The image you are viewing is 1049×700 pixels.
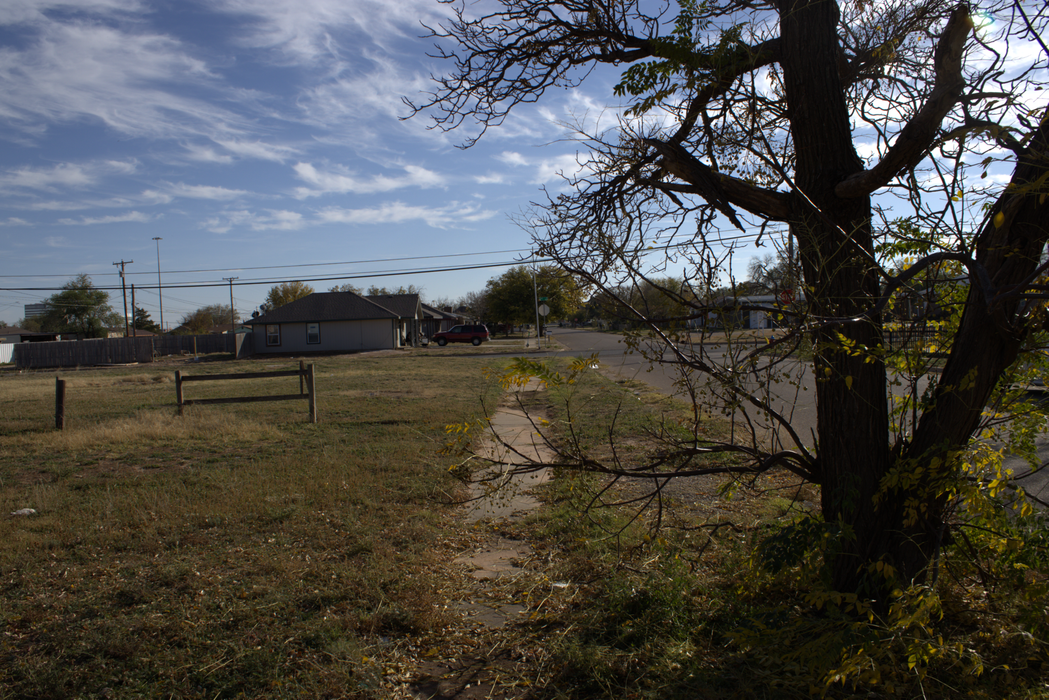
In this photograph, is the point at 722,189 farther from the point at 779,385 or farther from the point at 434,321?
the point at 434,321

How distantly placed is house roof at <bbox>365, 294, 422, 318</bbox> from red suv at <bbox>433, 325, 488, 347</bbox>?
2782 mm

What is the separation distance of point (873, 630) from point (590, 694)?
4.51ft

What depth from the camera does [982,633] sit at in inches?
A: 126

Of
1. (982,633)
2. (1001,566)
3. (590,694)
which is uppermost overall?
(1001,566)

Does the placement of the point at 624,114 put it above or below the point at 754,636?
above

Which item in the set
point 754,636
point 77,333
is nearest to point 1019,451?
point 754,636

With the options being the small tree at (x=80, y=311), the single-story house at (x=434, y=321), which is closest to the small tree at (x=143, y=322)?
the small tree at (x=80, y=311)

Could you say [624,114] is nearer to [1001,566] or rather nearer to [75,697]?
[1001,566]

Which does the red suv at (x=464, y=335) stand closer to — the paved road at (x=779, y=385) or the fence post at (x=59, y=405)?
the paved road at (x=779, y=385)

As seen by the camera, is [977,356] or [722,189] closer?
[977,356]

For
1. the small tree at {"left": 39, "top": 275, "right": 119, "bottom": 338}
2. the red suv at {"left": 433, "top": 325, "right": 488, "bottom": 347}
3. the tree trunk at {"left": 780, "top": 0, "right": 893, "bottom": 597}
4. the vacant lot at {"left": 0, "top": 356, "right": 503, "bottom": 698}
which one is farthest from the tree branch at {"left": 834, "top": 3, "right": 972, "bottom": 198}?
the small tree at {"left": 39, "top": 275, "right": 119, "bottom": 338}

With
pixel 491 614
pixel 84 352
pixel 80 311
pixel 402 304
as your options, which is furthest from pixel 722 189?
pixel 80 311

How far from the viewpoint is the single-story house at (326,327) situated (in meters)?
45.3

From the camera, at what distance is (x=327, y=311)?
4578cm
